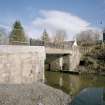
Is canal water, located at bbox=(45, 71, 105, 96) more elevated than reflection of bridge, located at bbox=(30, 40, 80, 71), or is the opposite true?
reflection of bridge, located at bbox=(30, 40, 80, 71)

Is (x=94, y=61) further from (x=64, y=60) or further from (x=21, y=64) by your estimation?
(x=21, y=64)

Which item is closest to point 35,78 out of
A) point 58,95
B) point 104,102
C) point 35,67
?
point 35,67

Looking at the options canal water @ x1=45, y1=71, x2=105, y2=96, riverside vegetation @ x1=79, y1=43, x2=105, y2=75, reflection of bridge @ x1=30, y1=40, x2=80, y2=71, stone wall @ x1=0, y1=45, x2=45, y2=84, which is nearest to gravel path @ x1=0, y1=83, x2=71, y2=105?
stone wall @ x1=0, y1=45, x2=45, y2=84

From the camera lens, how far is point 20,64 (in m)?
23.7

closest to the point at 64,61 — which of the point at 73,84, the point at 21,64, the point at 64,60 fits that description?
the point at 64,60

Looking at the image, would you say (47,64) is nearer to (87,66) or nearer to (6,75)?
(87,66)

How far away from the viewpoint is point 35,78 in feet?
84.1

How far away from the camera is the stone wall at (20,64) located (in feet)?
73.5

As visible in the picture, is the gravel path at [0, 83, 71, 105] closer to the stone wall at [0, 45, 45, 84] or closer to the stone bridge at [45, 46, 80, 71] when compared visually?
the stone wall at [0, 45, 45, 84]

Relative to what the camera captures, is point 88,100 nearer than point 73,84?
Yes

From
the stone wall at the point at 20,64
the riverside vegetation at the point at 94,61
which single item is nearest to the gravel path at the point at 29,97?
the stone wall at the point at 20,64

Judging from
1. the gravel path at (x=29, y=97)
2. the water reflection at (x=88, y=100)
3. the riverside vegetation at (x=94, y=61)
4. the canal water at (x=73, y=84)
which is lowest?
the water reflection at (x=88, y=100)

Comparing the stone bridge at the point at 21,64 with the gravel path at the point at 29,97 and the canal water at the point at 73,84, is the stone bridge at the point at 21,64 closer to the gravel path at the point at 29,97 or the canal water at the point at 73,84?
the gravel path at the point at 29,97

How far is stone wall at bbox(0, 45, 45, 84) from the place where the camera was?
22.4 m
